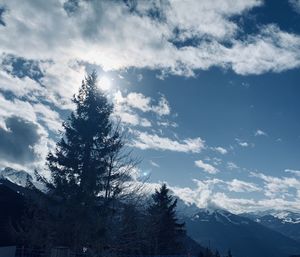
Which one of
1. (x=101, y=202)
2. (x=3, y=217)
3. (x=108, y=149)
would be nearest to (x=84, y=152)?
(x=108, y=149)

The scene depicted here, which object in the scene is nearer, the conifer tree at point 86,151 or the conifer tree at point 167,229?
the conifer tree at point 86,151

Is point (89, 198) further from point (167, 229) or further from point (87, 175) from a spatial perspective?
point (167, 229)

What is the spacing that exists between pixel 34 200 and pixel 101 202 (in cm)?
467

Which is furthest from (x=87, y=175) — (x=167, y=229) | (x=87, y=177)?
(x=167, y=229)

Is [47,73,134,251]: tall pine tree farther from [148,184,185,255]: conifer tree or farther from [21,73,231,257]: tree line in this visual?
[148,184,185,255]: conifer tree

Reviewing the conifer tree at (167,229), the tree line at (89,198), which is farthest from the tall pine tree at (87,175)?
the conifer tree at (167,229)

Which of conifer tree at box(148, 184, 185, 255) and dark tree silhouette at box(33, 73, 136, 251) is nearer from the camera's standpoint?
dark tree silhouette at box(33, 73, 136, 251)

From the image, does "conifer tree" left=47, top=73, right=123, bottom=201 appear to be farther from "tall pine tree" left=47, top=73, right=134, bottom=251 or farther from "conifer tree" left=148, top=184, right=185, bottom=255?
"conifer tree" left=148, top=184, right=185, bottom=255

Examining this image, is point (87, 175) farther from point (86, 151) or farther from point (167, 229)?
point (167, 229)

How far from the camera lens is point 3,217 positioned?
32812mm

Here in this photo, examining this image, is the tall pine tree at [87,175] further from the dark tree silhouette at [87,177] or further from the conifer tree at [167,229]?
the conifer tree at [167,229]

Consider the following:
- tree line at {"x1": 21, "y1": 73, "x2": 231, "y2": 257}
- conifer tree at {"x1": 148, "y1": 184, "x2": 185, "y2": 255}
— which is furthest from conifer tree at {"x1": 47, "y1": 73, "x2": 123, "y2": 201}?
conifer tree at {"x1": 148, "y1": 184, "x2": 185, "y2": 255}

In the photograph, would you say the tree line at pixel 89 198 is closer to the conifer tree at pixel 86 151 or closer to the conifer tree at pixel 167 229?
the conifer tree at pixel 86 151

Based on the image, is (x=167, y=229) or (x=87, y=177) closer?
(x=87, y=177)
